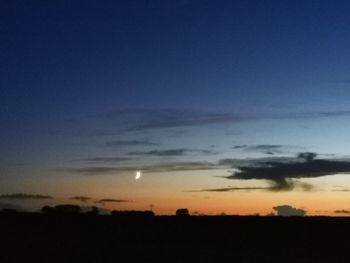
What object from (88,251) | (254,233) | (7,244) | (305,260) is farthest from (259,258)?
(254,233)

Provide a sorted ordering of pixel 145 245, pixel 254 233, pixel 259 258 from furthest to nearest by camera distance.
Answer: pixel 254 233 → pixel 145 245 → pixel 259 258

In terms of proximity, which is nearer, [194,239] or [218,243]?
[218,243]

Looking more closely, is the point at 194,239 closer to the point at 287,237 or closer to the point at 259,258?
the point at 287,237

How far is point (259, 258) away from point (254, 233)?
27398 millimetres

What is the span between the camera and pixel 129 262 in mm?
43500

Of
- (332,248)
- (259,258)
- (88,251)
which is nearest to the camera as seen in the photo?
(259,258)

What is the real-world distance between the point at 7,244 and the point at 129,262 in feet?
53.0

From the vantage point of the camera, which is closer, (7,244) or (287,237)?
(7,244)

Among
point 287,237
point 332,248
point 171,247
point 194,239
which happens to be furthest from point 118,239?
point 332,248

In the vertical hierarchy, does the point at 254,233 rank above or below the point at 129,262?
above

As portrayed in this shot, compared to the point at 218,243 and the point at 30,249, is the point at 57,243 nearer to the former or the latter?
the point at 30,249

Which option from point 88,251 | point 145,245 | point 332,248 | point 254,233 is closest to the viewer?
point 88,251

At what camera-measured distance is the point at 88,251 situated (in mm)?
50688

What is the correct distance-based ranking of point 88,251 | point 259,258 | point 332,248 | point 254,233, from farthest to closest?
point 254,233
point 332,248
point 88,251
point 259,258
